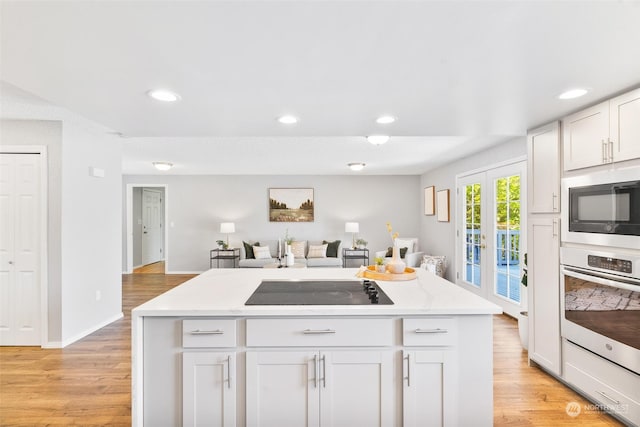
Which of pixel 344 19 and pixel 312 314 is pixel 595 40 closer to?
pixel 344 19

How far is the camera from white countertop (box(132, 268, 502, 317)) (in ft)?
5.35

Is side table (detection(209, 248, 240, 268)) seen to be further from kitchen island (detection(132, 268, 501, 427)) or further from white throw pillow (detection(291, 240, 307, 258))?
kitchen island (detection(132, 268, 501, 427))

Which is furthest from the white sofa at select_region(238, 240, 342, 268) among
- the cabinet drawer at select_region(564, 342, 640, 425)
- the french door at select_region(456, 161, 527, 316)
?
the cabinet drawer at select_region(564, 342, 640, 425)

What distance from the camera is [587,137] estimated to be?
223cm

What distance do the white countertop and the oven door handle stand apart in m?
0.91

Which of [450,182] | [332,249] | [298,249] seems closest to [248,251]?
[298,249]

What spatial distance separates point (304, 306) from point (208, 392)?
2.20 feet

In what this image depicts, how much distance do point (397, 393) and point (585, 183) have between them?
1.94 meters

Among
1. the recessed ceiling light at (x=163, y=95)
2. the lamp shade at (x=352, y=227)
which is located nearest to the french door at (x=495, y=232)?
the lamp shade at (x=352, y=227)

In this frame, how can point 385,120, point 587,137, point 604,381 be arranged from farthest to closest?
point 385,120 → point 587,137 → point 604,381

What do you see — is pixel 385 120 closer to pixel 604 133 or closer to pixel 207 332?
pixel 604 133

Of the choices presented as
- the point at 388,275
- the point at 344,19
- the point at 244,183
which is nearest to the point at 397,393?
the point at 388,275

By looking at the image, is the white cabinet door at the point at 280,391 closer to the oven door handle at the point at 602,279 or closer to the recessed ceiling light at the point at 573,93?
the oven door handle at the point at 602,279

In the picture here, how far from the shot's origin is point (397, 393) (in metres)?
1.65
